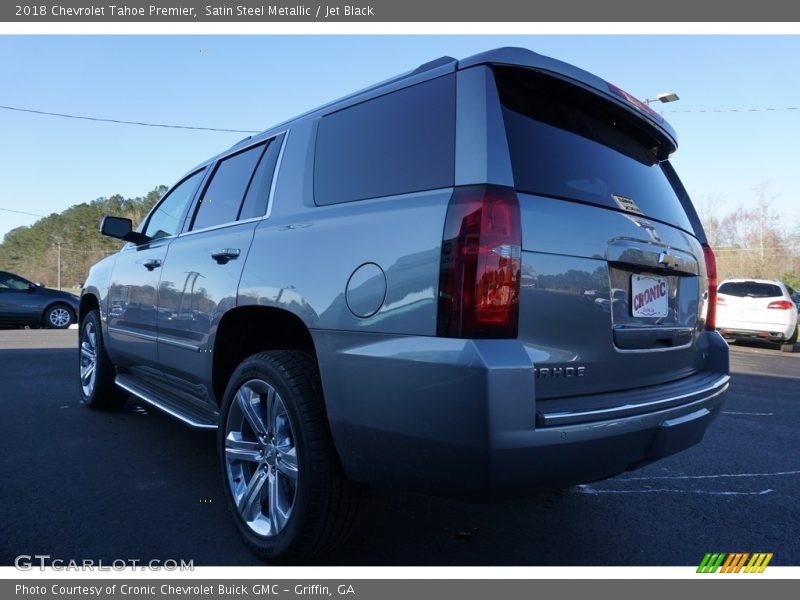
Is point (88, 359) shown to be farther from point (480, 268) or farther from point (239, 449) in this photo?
point (480, 268)

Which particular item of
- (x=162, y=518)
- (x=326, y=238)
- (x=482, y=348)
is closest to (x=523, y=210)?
(x=482, y=348)

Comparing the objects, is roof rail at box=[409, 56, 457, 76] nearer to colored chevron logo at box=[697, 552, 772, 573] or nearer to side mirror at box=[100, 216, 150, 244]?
colored chevron logo at box=[697, 552, 772, 573]

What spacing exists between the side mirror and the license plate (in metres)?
3.50

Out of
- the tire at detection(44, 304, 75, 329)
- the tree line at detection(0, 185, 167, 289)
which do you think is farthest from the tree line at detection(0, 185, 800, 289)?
the tire at detection(44, 304, 75, 329)

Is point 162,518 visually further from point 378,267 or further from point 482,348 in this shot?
point 482,348

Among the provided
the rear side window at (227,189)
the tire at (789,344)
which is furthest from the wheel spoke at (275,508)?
the tire at (789,344)

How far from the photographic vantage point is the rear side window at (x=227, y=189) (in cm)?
310

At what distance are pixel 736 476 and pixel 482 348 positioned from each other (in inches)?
110

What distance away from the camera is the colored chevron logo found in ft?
→ 7.61

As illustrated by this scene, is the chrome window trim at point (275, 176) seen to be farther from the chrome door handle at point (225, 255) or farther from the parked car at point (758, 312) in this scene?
the parked car at point (758, 312)

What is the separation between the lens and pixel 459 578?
2170 mm

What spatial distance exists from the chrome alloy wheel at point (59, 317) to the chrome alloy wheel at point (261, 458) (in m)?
13.4

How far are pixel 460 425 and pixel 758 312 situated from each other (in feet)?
43.0
